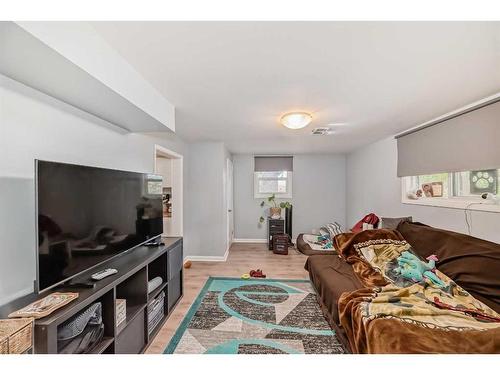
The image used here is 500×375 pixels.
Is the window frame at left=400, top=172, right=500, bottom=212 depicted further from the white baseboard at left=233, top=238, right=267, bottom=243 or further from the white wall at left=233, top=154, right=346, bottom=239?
the white baseboard at left=233, top=238, right=267, bottom=243

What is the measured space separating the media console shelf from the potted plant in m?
3.11

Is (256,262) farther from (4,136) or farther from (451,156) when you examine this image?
(4,136)

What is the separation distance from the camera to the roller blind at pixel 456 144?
6.49ft

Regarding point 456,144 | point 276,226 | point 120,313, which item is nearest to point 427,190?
point 456,144

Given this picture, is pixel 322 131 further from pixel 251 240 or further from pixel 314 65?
pixel 251 240

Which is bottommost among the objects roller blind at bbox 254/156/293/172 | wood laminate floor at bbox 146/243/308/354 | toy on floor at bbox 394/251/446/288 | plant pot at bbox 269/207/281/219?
wood laminate floor at bbox 146/243/308/354

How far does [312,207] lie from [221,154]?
9.33 feet

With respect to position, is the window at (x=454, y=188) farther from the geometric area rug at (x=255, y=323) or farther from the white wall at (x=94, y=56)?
the white wall at (x=94, y=56)

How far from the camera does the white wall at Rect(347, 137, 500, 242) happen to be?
2.11 meters

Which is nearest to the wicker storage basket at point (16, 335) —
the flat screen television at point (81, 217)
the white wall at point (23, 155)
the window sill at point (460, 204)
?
the flat screen television at point (81, 217)

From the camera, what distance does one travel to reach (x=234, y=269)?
3.66 metres

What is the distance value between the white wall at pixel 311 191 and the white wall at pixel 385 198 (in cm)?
27

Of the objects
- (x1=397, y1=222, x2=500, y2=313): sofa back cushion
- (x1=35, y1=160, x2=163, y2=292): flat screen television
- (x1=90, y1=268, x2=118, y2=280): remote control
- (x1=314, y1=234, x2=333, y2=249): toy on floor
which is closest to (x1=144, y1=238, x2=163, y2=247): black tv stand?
(x1=35, y1=160, x2=163, y2=292): flat screen television
